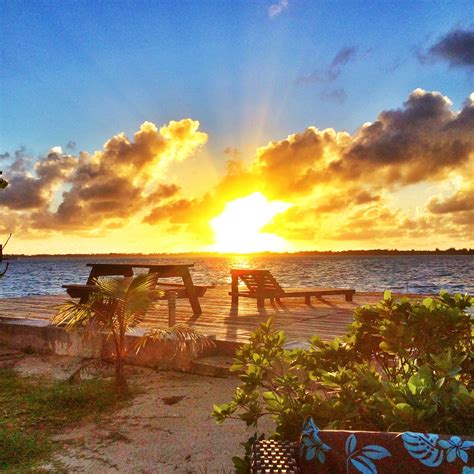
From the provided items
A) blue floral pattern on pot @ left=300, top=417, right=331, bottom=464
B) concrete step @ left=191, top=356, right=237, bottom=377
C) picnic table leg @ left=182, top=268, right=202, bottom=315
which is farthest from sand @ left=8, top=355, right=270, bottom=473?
picnic table leg @ left=182, top=268, right=202, bottom=315

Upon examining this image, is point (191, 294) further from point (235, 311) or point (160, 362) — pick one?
point (160, 362)

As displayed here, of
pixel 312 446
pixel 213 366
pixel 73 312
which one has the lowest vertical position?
pixel 213 366

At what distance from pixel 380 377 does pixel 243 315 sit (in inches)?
362

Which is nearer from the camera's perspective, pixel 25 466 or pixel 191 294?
pixel 25 466

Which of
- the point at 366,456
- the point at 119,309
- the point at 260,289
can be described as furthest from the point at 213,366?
the point at 260,289

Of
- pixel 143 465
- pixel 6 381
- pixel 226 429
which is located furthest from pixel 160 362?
pixel 143 465

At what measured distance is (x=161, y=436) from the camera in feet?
18.0

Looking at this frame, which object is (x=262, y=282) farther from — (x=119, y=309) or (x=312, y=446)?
(x=312, y=446)

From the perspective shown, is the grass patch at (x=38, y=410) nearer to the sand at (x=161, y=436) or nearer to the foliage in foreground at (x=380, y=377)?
the sand at (x=161, y=436)

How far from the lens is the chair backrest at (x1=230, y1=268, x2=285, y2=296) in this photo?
13898 millimetres

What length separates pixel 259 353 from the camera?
3721mm

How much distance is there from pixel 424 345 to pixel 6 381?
687cm

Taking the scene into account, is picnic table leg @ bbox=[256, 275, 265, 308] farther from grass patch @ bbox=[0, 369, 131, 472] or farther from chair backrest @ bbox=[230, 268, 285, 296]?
grass patch @ bbox=[0, 369, 131, 472]

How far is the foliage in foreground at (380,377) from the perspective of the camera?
2.52m
